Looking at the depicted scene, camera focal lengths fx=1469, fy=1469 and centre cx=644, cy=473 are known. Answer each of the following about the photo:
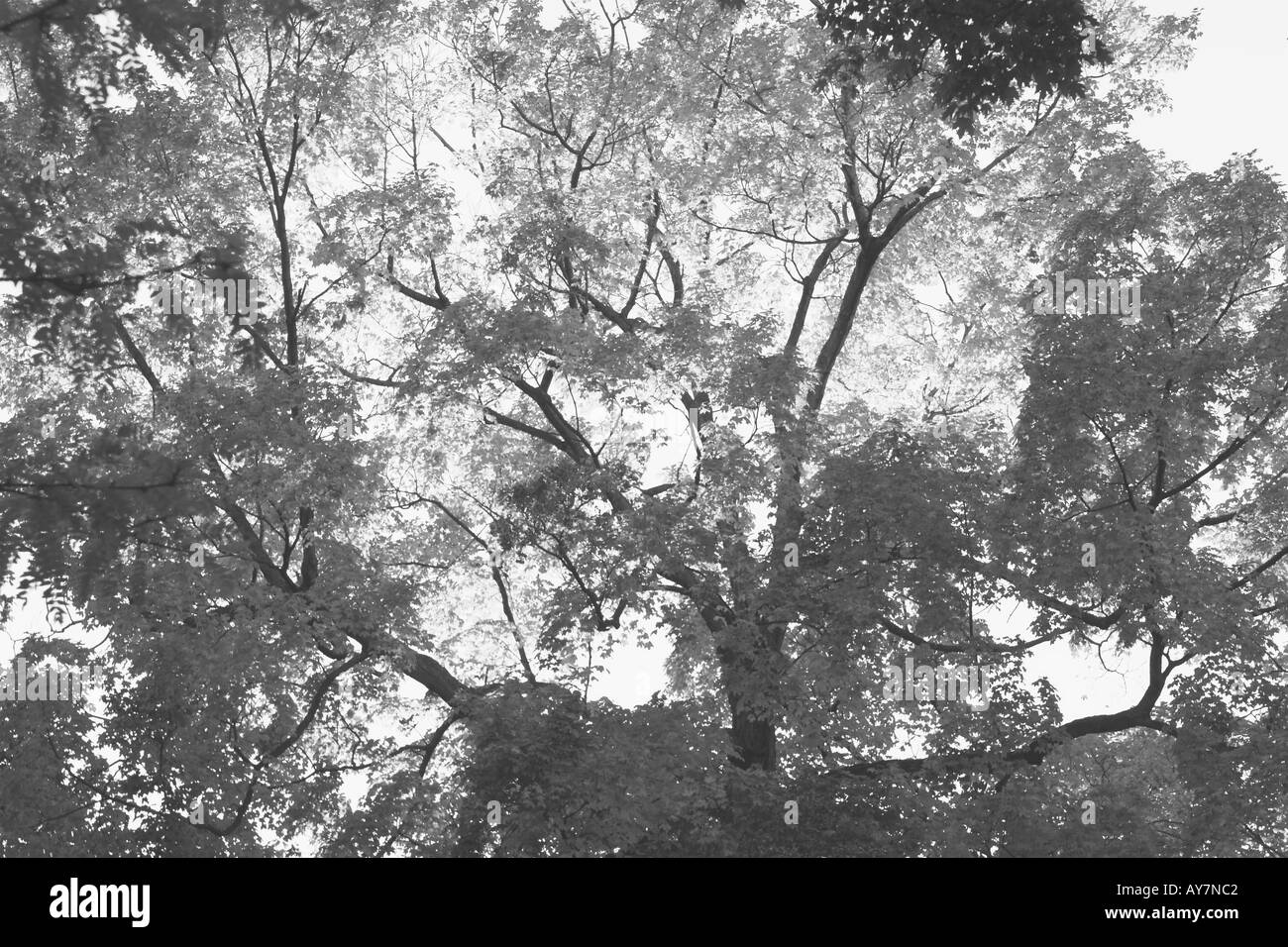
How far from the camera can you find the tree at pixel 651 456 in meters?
17.1

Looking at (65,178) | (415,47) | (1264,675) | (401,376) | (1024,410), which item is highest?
(415,47)

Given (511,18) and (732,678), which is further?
(511,18)

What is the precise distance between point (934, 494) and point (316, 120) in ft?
34.2

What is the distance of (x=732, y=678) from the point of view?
724 inches

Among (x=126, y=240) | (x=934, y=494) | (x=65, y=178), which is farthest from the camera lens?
(x=65, y=178)

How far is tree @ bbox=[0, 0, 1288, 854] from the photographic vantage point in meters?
17.1

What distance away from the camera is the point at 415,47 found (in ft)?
79.6

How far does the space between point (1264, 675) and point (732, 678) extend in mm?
6348

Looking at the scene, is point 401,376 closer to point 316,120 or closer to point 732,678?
point 316,120

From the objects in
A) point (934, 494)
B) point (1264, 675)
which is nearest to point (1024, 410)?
point (934, 494)

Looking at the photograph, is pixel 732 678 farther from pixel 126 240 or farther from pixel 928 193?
pixel 126 240

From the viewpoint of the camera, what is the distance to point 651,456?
2334 cm
